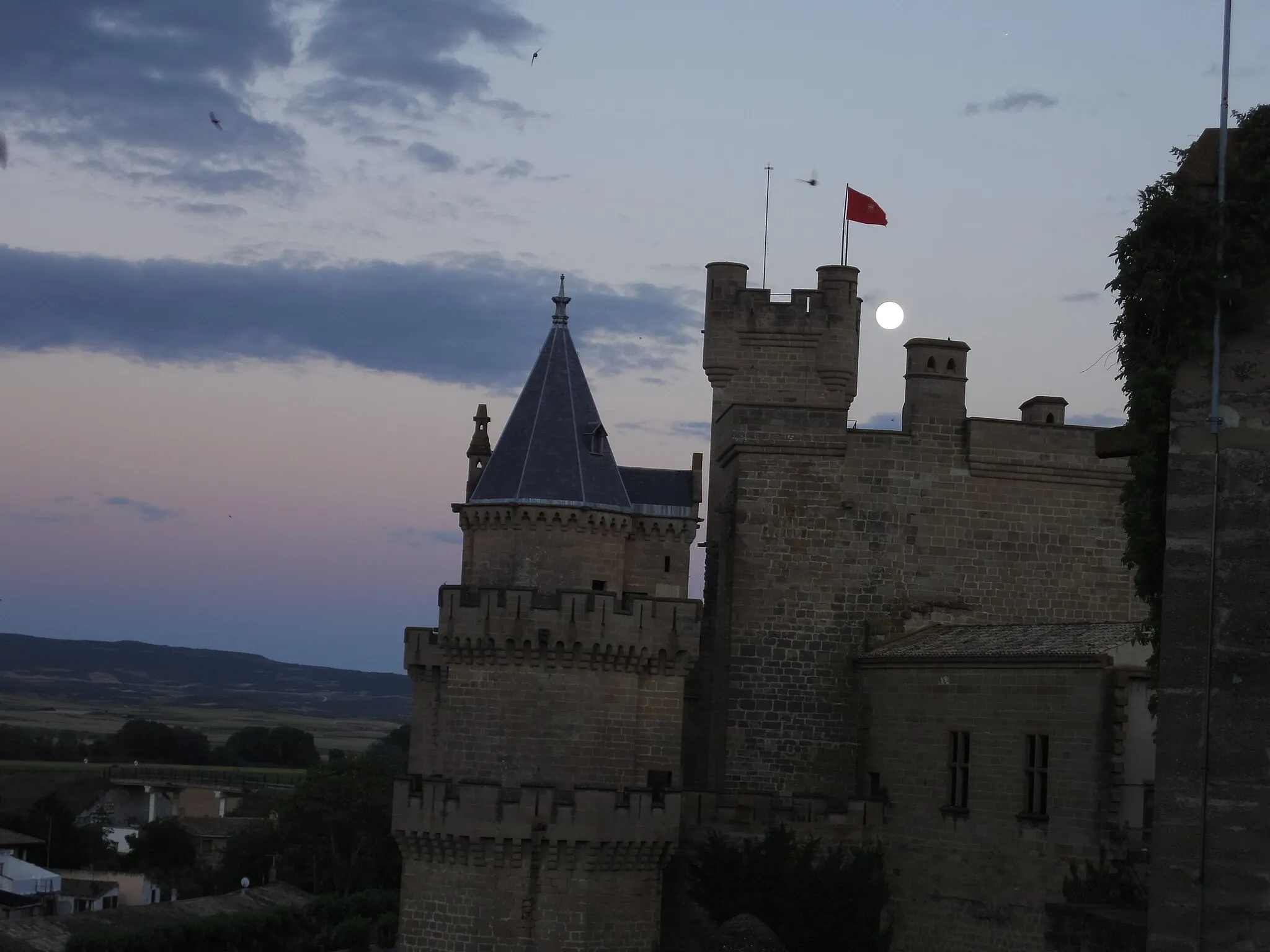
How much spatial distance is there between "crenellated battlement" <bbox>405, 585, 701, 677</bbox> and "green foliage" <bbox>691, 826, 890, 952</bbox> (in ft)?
11.1

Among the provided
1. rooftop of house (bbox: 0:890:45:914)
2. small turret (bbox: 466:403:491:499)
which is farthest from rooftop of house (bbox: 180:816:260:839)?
small turret (bbox: 466:403:491:499)

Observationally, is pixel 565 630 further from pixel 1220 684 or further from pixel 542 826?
pixel 1220 684

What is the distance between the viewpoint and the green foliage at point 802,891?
32.4 meters

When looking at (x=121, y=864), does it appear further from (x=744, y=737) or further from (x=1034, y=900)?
(x=1034, y=900)

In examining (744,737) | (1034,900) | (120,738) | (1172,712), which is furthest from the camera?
(120,738)

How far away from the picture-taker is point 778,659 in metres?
36.3

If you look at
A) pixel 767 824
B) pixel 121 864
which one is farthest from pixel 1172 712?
pixel 121 864

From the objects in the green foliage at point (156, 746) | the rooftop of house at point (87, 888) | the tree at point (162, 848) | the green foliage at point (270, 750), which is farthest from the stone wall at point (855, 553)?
the green foliage at point (270, 750)

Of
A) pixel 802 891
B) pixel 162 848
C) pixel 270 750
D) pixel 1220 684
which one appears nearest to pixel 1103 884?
pixel 802 891

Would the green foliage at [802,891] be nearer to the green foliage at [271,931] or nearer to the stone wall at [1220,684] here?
the stone wall at [1220,684]

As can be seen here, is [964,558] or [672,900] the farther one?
[964,558]

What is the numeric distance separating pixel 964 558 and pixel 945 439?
226cm

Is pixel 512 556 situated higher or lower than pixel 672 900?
→ higher

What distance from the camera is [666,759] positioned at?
3397 cm
